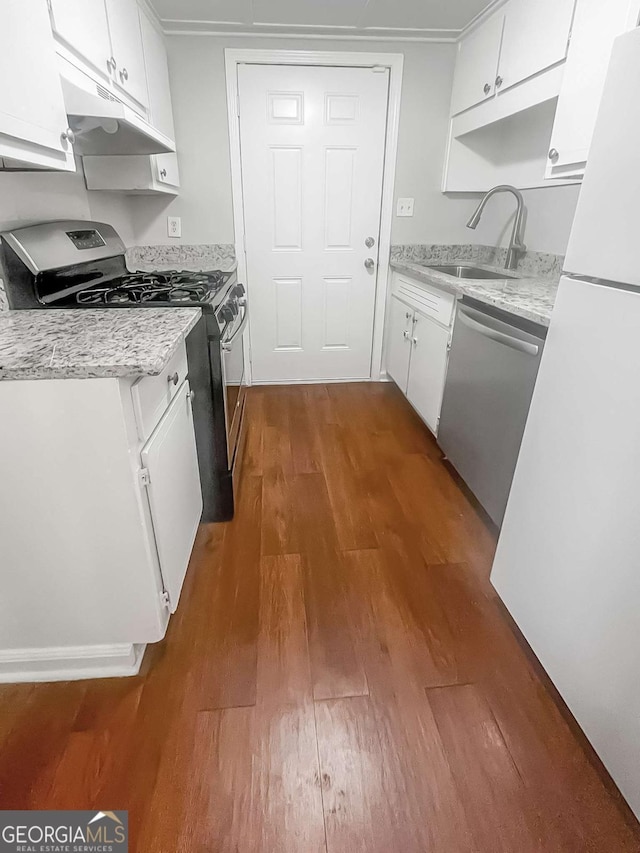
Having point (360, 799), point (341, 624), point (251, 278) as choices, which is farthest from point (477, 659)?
point (251, 278)

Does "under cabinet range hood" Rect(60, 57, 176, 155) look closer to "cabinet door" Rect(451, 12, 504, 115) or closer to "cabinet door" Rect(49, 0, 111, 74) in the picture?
"cabinet door" Rect(49, 0, 111, 74)

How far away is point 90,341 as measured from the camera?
3.71ft

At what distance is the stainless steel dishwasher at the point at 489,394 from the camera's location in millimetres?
1588

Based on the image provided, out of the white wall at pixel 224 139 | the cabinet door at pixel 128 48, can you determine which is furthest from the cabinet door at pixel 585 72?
the cabinet door at pixel 128 48

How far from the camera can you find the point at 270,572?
1.68 meters

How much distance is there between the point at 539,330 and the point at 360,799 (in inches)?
55.2

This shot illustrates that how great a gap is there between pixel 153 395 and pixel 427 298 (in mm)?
1792

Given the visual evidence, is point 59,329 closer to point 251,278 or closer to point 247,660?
point 247,660

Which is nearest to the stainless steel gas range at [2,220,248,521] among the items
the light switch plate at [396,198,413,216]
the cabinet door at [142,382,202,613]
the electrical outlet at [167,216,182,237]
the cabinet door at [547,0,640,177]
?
the cabinet door at [142,382,202,613]

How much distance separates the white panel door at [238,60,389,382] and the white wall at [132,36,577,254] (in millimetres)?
132

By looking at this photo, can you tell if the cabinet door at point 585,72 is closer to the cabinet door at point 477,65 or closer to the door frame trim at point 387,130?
the cabinet door at point 477,65

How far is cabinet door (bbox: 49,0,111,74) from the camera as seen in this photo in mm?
1343

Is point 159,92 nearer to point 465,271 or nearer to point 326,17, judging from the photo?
point 326,17

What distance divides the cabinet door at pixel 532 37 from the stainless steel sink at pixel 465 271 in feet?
2.93
